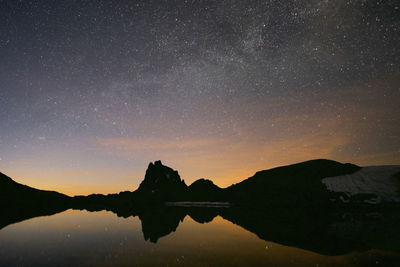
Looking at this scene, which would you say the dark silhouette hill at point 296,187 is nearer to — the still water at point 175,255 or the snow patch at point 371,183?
the snow patch at point 371,183

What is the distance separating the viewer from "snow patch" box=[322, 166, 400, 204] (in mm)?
115094

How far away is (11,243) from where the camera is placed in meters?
27.5

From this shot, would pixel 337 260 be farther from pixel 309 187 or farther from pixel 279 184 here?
pixel 279 184

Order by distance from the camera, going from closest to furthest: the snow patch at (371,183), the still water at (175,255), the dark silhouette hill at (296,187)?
the still water at (175,255), the snow patch at (371,183), the dark silhouette hill at (296,187)

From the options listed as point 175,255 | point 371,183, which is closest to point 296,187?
point 371,183

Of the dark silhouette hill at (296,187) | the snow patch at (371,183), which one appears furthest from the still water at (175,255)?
the dark silhouette hill at (296,187)

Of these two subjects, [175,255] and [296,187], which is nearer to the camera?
[175,255]

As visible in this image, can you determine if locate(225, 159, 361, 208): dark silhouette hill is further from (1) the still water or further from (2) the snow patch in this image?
(1) the still water

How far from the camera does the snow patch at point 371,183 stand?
378ft

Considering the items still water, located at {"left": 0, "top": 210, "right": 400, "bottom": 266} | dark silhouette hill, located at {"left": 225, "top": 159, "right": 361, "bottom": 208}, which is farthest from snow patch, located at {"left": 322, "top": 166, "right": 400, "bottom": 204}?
still water, located at {"left": 0, "top": 210, "right": 400, "bottom": 266}

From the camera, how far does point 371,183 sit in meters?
130

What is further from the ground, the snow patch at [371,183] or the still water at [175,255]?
the snow patch at [371,183]

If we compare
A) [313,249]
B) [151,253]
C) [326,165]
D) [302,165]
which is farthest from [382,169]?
[151,253]

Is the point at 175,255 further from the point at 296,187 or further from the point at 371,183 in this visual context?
the point at 296,187
